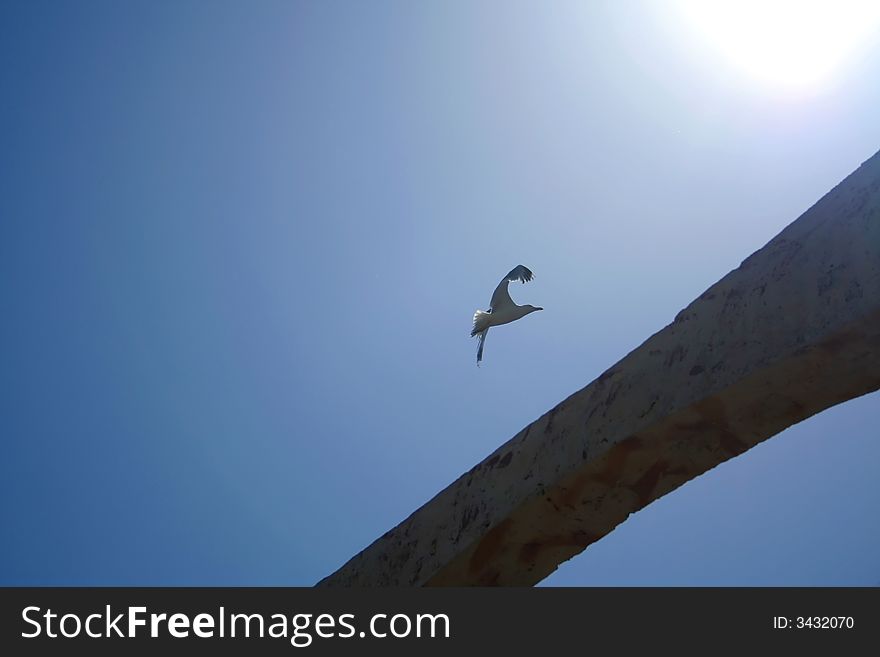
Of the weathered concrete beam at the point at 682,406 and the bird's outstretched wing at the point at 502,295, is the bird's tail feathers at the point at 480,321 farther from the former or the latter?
the weathered concrete beam at the point at 682,406

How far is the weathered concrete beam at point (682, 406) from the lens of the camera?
2541mm

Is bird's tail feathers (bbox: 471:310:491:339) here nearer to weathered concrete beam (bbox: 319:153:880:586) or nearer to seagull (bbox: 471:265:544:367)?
seagull (bbox: 471:265:544:367)

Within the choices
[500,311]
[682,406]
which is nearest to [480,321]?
[500,311]

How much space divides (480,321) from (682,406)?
4.98 metres

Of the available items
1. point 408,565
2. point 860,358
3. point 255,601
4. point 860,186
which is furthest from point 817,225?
point 255,601

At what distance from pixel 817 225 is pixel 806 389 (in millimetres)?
599

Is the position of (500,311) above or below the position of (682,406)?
above

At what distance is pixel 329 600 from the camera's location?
3.34m

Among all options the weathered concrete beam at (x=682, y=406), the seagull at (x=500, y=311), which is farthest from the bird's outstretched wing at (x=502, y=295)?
the weathered concrete beam at (x=682, y=406)

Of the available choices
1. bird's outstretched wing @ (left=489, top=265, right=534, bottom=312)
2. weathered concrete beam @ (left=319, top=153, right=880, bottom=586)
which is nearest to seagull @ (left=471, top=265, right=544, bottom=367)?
bird's outstretched wing @ (left=489, top=265, right=534, bottom=312)

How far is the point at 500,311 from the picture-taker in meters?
7.61

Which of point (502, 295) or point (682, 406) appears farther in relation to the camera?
point (502, 295)

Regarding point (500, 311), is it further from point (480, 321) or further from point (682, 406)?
point (682, 406)

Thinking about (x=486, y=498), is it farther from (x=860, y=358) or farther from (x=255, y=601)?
Answer: (x=860, y=358)
